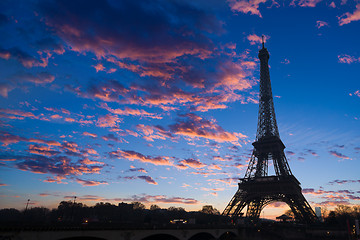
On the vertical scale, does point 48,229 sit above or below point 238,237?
above

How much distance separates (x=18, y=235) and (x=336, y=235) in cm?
8248

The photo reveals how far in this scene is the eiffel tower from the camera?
8669 centimetres

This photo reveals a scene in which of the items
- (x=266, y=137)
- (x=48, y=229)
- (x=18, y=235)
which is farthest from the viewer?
(x=266, y=137)

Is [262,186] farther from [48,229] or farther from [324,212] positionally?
[324,212]

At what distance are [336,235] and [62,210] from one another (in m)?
136

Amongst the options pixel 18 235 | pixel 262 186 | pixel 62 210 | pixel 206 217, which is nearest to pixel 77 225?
pixel 18 235

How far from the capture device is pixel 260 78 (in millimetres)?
117625

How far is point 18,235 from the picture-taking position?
25.4 meters

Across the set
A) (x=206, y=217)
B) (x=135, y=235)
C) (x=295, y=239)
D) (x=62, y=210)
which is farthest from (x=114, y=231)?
(x=62, y=210)

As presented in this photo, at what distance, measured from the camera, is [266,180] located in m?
90.2

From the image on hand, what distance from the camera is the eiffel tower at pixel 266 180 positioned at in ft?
284

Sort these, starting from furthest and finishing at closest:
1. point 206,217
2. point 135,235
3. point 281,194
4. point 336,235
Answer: point 206,217
point 281,194
point 336,235
point 135,235

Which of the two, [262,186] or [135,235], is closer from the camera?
[135,235]

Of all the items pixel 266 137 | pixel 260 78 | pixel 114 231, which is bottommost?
pixel 114 231
